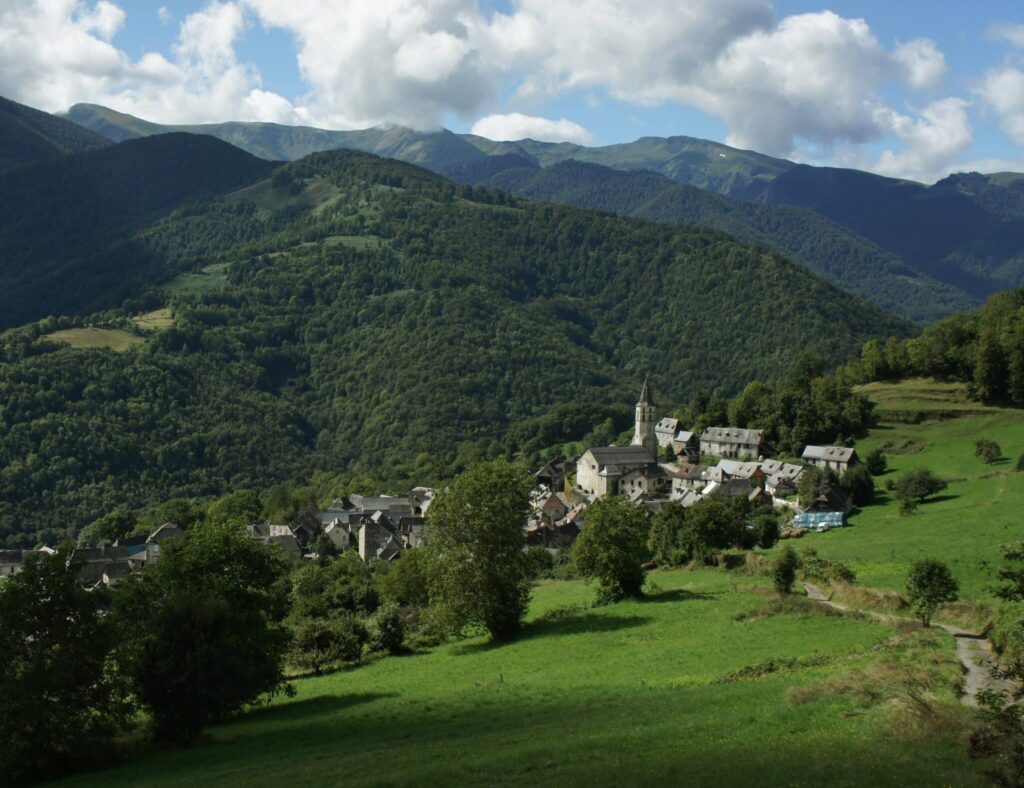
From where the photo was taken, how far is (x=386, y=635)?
43.5 m

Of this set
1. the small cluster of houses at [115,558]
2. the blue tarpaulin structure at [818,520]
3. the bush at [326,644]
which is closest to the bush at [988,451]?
the blue tarpaulin structure at [818,520]

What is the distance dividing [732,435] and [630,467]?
38.8 ft

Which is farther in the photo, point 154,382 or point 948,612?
point 154,382

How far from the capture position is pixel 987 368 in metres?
91.2

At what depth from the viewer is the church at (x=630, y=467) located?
101 metres

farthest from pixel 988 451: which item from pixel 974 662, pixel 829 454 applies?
pixel 974 662

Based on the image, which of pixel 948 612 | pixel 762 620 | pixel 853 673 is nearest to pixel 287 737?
pixel 853 673

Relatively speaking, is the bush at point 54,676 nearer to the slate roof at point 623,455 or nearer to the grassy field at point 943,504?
the grassy field at point 943,504

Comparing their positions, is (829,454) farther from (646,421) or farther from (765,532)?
(765,532)

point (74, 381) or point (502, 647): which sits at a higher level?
point (74, 381)

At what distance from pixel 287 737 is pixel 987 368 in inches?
3322

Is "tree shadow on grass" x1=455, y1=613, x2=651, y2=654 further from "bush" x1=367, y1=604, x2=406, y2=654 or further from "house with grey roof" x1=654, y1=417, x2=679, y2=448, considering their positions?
"house with grey roof" x1=654, y1=417, x2=679, y2=448

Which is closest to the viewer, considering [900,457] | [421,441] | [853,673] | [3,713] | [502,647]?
[853,673]

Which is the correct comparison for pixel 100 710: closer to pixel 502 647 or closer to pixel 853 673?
pixel 502 647
